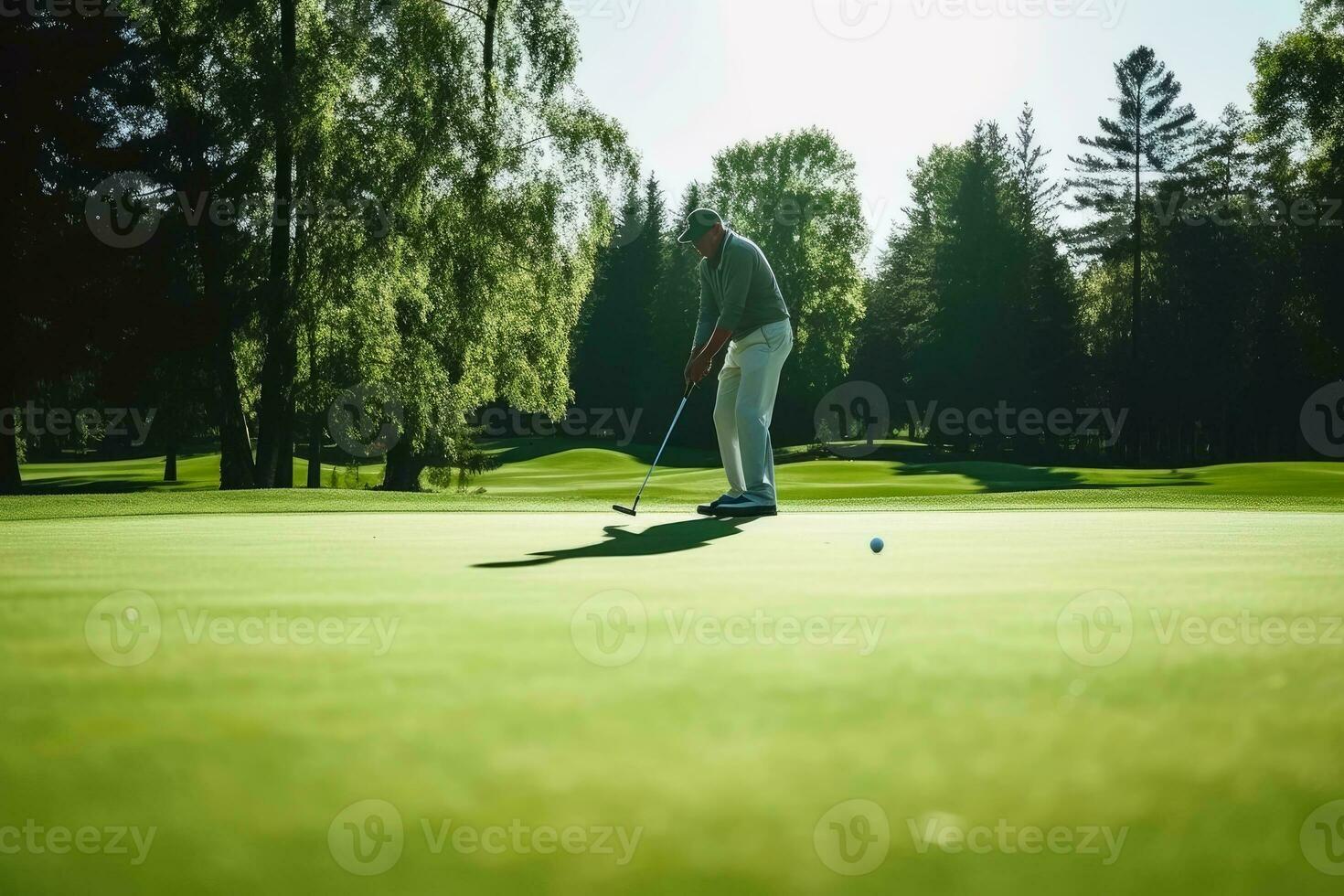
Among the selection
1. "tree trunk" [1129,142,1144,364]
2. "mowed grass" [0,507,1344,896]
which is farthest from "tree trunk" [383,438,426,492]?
"tree trunk" [1129,142,1144,364]

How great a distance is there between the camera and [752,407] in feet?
26.8

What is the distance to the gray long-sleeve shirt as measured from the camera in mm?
8219

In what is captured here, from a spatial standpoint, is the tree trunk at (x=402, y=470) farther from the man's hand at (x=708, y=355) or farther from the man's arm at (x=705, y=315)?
the man's hand at (x=708, y=355)

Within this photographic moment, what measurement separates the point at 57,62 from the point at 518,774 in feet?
90.7

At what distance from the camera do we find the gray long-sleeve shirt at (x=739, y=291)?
8.22 metres

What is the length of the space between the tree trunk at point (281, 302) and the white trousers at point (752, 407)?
13512 mm

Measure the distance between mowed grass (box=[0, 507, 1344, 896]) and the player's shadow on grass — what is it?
120cm

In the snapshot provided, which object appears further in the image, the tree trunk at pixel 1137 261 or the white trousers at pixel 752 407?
the tree trunk at pixel 1137 261

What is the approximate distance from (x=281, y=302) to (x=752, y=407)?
14.5m

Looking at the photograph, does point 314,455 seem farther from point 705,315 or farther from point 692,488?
point 705,315

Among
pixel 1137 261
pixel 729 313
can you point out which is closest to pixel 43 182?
pixel 729 313

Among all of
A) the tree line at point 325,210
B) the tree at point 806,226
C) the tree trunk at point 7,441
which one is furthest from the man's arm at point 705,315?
the tree at point 806,226

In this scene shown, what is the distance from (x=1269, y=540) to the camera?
6059 mm

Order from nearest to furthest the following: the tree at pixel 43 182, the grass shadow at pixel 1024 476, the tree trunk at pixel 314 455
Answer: the tree at pixel 43 182 → the grass shadow at pixel 1024 476 → the tree trunk at pixel 314 455
